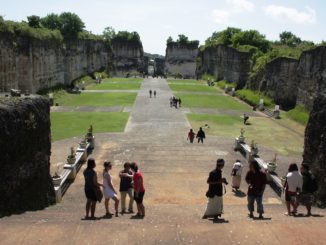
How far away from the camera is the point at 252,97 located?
138 feet

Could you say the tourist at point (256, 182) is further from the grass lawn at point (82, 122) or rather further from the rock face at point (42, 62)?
the rock face at point (42, 62)

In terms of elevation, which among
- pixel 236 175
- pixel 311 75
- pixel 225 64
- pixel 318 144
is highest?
pixel 225 64

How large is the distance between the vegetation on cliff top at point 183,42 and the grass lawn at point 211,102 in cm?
4273

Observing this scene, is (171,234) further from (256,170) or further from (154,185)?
(154,185)

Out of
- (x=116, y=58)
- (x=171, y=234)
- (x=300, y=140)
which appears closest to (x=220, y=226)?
(x=171, y=234)

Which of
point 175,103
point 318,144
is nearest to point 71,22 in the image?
point 175,103

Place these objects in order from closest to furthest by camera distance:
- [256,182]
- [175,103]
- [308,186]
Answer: [256,182] → [308,186] → [175,103]

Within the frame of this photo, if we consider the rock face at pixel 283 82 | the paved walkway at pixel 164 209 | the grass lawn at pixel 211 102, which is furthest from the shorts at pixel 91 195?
the rock face at pixel 283 82

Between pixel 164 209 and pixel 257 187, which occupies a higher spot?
pixel 257 187

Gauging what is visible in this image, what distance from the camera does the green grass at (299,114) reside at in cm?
3130

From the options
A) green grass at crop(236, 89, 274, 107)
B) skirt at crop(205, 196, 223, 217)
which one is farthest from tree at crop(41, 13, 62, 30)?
skirt at crop(205, 196, 223, 217)

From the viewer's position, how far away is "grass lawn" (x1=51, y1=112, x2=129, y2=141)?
84.5 feet

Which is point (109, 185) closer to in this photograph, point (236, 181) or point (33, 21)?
point (236, 181)

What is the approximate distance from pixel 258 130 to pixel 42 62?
24.7m
